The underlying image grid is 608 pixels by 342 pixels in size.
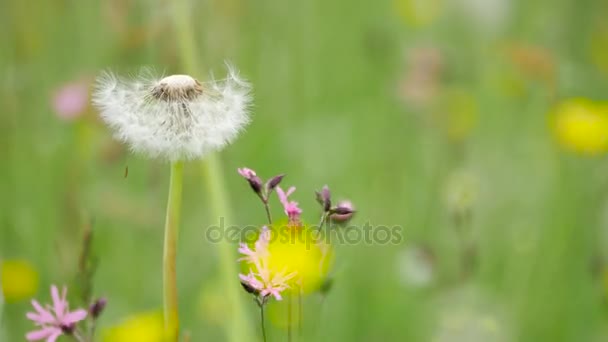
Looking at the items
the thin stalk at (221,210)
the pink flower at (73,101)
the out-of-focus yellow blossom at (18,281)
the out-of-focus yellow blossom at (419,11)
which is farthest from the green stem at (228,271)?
the out-of-focus yellow blossom at (419,11)

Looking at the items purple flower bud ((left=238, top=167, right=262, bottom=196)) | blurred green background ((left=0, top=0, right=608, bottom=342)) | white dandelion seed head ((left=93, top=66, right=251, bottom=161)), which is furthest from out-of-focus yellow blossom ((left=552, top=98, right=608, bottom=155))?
purple flower bud ((left=238, top=167, right=262, bottom=196))

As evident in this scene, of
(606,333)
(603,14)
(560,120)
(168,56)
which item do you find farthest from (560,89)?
(168,56)

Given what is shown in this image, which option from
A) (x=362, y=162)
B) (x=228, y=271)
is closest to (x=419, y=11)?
(x=362, y=162)

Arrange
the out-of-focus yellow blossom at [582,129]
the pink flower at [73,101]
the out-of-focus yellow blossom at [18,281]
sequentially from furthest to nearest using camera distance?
the out-of-focus yellow blossom at [582,129], the pink flower at [73,101], the out-of-focus yellow blossom at [18,281]

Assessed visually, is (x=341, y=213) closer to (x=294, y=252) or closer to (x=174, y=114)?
(x=294, y=252)

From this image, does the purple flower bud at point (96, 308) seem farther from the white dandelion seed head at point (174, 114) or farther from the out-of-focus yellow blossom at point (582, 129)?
the out-of-focus yellow blossom at point (582, 129)

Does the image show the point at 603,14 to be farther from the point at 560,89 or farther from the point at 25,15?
the point at 25,15
